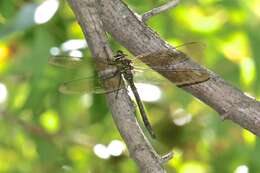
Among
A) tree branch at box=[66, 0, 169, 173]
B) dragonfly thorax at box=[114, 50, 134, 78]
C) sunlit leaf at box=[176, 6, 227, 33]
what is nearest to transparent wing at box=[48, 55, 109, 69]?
dragonfly thorax at box=[114, 50, 134, 78]

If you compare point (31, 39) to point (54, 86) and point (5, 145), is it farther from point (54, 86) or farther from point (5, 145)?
point (5, 145)

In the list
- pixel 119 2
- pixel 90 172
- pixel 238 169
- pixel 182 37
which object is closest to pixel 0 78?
pixel 90 172

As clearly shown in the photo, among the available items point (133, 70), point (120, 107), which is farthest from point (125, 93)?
point (133, 70)

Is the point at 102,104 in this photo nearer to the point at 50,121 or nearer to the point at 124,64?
the point at 50,121

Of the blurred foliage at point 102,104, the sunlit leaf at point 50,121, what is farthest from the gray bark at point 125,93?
the sunlit leaf at point 50,121

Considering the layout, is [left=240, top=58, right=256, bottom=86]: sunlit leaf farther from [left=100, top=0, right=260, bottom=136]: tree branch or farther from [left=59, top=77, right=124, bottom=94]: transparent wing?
[left=100, top=0, right=260, bottom=136]: tree branch

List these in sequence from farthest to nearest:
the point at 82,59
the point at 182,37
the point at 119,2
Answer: the point at 182,37
the point at 82,59
the point at 119,2
